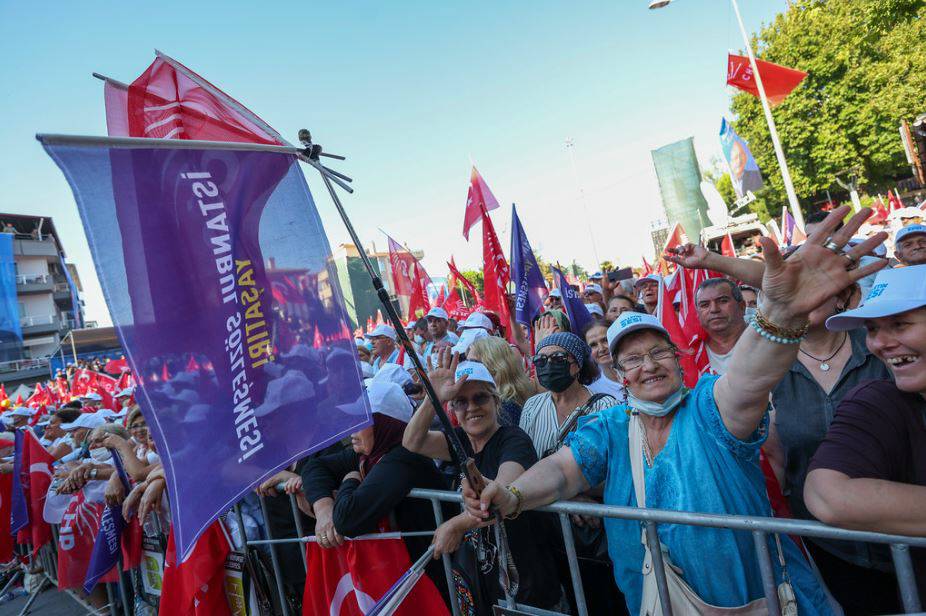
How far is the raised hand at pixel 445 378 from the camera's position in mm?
2414

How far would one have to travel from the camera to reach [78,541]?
4.99m

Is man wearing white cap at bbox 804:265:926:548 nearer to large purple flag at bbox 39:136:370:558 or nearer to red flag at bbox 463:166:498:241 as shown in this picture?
large purple flag at bbox 39:136:370:558

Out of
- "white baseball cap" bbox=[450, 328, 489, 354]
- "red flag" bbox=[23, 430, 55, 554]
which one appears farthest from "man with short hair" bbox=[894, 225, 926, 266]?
"red flag" bbox=[23, 430, 55, 554]

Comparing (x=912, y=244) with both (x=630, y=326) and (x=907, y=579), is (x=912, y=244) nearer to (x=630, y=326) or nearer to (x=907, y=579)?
(x=630, y=326)

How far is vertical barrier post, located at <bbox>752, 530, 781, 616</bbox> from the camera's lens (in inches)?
65.7

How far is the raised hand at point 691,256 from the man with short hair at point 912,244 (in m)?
3.95

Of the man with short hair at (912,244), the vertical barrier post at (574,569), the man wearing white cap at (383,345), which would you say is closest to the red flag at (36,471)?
the man wearing white cap at (383,345)

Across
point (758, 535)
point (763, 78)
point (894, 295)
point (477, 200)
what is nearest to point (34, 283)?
point (477, 200)

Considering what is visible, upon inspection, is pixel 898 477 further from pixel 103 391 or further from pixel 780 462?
pixel 103 391

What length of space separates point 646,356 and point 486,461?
42.0 inches

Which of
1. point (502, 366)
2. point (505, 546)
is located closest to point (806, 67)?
point (502, 366)

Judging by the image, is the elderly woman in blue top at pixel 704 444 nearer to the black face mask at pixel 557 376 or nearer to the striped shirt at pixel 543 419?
the striped shirt at pixel 543 419

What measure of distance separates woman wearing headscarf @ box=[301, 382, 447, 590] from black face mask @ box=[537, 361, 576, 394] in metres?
0.88

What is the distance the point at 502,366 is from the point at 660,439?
2236mm
